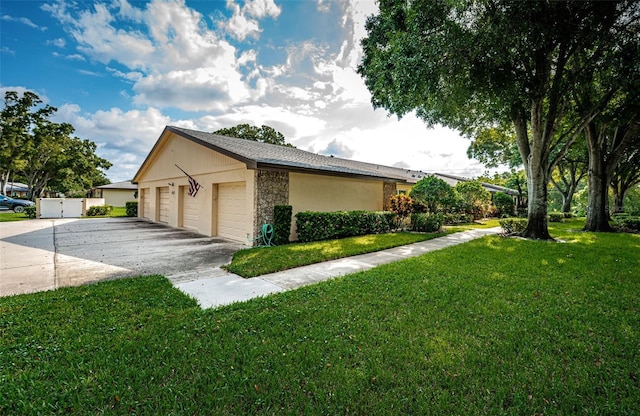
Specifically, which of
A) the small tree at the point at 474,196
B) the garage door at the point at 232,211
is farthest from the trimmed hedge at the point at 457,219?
the garage door at the point at 232,211

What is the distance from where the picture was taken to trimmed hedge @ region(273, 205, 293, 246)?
355 inches

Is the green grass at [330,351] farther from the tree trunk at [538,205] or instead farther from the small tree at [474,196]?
the small tree at [474,196]

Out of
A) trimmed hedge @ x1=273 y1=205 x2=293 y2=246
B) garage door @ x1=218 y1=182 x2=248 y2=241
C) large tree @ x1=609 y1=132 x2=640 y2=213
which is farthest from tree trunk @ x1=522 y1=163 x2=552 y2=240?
large tree @ x1=609 y1=132 x2=640 y2=213

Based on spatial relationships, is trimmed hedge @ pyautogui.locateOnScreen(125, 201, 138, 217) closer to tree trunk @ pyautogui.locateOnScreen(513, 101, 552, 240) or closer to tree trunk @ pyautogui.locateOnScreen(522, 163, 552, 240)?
tree trunk @ pyautogui.locateOnScreen(513, 101, 552, 240)

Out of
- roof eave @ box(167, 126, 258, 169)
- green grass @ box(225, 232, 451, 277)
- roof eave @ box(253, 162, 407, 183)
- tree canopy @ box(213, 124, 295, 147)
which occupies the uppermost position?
tree canopy @ box(213, 124, 295, 147)

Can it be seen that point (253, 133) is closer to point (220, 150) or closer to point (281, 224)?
point (220, 150)

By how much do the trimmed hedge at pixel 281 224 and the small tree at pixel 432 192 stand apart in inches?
276

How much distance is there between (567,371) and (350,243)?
6.64 m

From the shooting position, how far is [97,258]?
270 inches

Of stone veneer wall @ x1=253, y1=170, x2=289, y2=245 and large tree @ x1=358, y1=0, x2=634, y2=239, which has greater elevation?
large tree @ x1=358, y1=0, x2=634, y2=239

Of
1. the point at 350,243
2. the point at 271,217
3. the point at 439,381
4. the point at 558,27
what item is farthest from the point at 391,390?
the point at 558,27

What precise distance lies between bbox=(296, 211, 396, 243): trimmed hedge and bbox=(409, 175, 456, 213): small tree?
222 cm

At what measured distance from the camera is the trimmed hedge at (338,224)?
937 cm

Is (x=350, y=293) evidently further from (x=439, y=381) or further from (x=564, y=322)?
(x=564, y=322)
